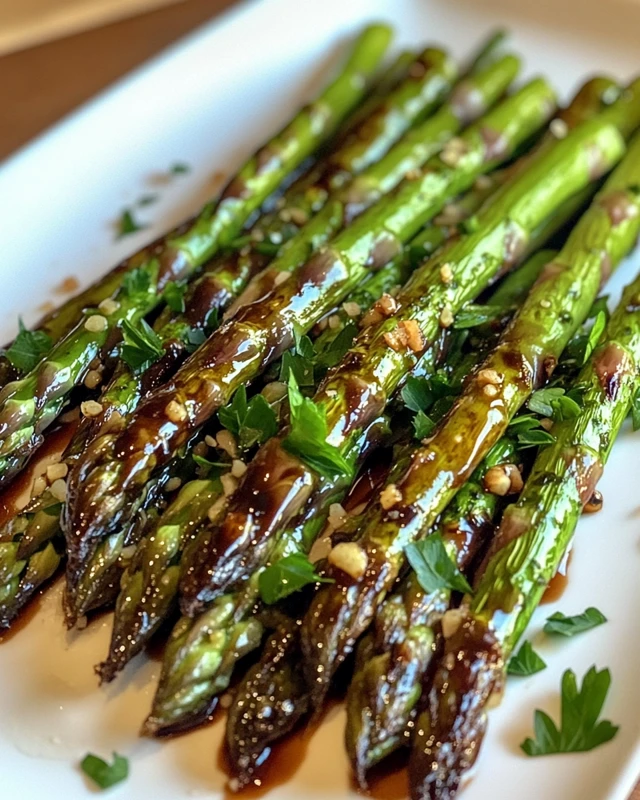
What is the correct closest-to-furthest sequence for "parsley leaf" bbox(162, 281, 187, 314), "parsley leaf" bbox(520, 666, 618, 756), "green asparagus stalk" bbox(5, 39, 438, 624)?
"parsley leaf" bbox(520, 666, 618, 756) < "green asparagus stalk" bbox(5, 39, 438, 624) < "parsley leaf" bbox(162, 281, 187, 314)

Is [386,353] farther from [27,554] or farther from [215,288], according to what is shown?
[27,554]

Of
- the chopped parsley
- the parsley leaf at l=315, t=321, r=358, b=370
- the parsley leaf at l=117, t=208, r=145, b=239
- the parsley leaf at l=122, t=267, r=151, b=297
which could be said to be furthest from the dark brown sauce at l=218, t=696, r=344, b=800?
the chopped parsley

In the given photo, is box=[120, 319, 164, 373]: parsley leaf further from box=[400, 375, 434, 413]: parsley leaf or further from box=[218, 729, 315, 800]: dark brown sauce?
box=[218, 729, 315, 800]: dark brown sauce

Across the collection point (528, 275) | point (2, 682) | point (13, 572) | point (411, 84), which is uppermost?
point (411, 84)

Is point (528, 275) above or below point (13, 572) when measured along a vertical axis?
above

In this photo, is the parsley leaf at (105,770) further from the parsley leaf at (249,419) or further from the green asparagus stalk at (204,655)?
the parsley leaf at (249,419)

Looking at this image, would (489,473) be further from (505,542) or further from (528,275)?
(528,275)

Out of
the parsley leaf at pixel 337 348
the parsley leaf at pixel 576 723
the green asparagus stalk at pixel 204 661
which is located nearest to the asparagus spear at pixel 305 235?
the parsley leaf at pixel 337 348

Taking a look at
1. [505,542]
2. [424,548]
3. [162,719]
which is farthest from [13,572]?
[505,542]
